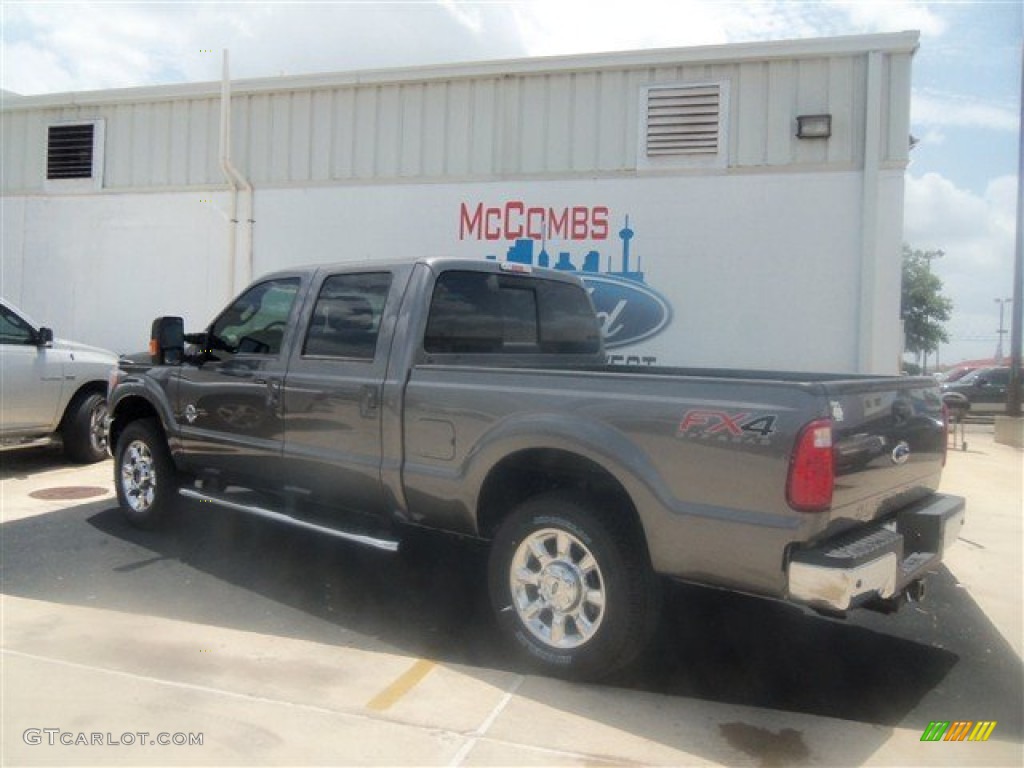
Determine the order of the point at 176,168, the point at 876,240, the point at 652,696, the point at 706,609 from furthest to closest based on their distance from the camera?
the point at 176,168
the point at 876,240
the point at 706,609
the point at 652,696

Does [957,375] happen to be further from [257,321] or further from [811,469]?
[811,469]

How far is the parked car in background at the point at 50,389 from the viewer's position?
800 centimetres

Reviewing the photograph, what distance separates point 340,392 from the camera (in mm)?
4566

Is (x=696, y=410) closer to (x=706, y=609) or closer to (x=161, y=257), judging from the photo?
(x=706, y=609)

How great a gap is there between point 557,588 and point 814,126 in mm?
6240

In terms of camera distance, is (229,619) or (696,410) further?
(229,619)

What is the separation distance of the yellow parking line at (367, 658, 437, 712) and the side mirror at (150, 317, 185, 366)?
2.88 meters

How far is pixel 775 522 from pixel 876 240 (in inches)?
232

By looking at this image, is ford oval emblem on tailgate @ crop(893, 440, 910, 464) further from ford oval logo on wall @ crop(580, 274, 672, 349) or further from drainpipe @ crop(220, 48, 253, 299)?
drainpipe @ crop(220, 48, 253, 299)

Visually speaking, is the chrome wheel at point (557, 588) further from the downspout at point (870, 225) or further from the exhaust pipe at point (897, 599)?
the downspout at point (870, 225)

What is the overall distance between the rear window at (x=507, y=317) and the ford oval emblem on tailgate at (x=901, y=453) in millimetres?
2156

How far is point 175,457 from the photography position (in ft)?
19.0

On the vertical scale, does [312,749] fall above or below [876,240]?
below

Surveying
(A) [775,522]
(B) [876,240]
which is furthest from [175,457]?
(B) [876,240]
